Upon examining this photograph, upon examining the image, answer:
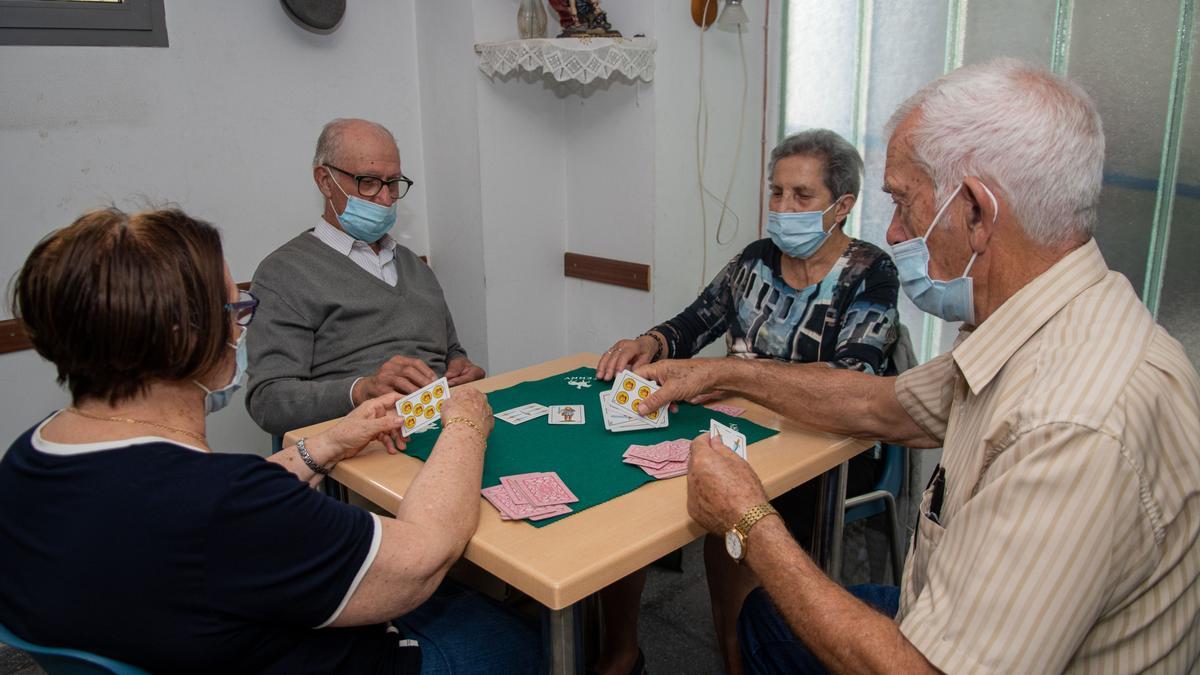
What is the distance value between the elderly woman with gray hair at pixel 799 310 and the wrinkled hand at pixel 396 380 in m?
0.51

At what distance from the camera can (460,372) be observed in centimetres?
269

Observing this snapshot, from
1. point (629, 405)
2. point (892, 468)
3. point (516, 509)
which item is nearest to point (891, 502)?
point (892, 468)

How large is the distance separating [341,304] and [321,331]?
0.10m

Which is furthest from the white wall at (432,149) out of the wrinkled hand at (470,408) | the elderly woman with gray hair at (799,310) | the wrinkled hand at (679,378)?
the wrinkled hand at (470,408)

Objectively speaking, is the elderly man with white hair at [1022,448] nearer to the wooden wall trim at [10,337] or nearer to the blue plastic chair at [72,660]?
the blue plastic chair at [72,660]

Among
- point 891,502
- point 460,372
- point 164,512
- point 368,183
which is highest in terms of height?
point 368,183

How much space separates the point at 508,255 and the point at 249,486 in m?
2.57

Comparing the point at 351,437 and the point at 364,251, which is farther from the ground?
the point at 364,251

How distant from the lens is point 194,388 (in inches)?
50.9

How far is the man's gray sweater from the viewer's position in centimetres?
226

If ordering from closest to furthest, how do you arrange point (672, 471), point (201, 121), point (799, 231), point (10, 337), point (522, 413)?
1. point (672, 471)
2. point (522, 413)
3. point (799, 231)
4. point (10, 337)
5. point (201, 121)

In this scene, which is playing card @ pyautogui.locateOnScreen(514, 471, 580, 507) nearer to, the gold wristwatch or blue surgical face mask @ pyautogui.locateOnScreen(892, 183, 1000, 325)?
the gold wristwatch

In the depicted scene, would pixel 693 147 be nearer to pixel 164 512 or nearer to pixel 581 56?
pixel 581 56

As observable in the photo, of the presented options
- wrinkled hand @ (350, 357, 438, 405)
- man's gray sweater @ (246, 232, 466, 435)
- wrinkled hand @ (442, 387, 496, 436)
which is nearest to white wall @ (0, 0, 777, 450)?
man's gray sweater @ (246, 232, 466, 435)
